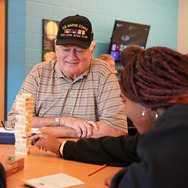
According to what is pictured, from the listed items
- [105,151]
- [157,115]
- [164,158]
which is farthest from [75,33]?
[164,158]

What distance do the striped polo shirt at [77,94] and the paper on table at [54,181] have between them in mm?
991

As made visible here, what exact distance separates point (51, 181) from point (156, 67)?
0.53 meters

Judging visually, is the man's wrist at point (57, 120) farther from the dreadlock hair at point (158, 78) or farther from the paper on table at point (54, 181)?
the dreadlock hair at point (158, 78)

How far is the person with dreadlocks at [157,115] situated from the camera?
30.7 inches

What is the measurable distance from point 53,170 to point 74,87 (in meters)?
1.03

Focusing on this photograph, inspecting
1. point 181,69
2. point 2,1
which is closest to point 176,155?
point 181,69

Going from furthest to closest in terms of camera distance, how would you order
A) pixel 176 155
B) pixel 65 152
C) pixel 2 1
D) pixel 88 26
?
pixel 2 1, pixel 88 26, pixel 65 152, pixel 176 155

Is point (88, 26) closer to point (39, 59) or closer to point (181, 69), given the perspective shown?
point (181, 69)

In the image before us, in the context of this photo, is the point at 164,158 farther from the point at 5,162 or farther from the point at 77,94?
the point at 77,94

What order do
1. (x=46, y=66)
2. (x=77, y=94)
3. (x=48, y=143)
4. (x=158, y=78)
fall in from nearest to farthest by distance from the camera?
(x=158, y=78) < (x=48, y=143) < (x=77, y=94) < (x=46, y=66)

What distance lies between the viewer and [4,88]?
4242 mm

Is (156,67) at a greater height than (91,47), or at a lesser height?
greater

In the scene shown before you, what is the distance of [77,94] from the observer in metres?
2.30

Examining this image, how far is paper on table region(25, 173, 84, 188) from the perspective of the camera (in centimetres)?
113
